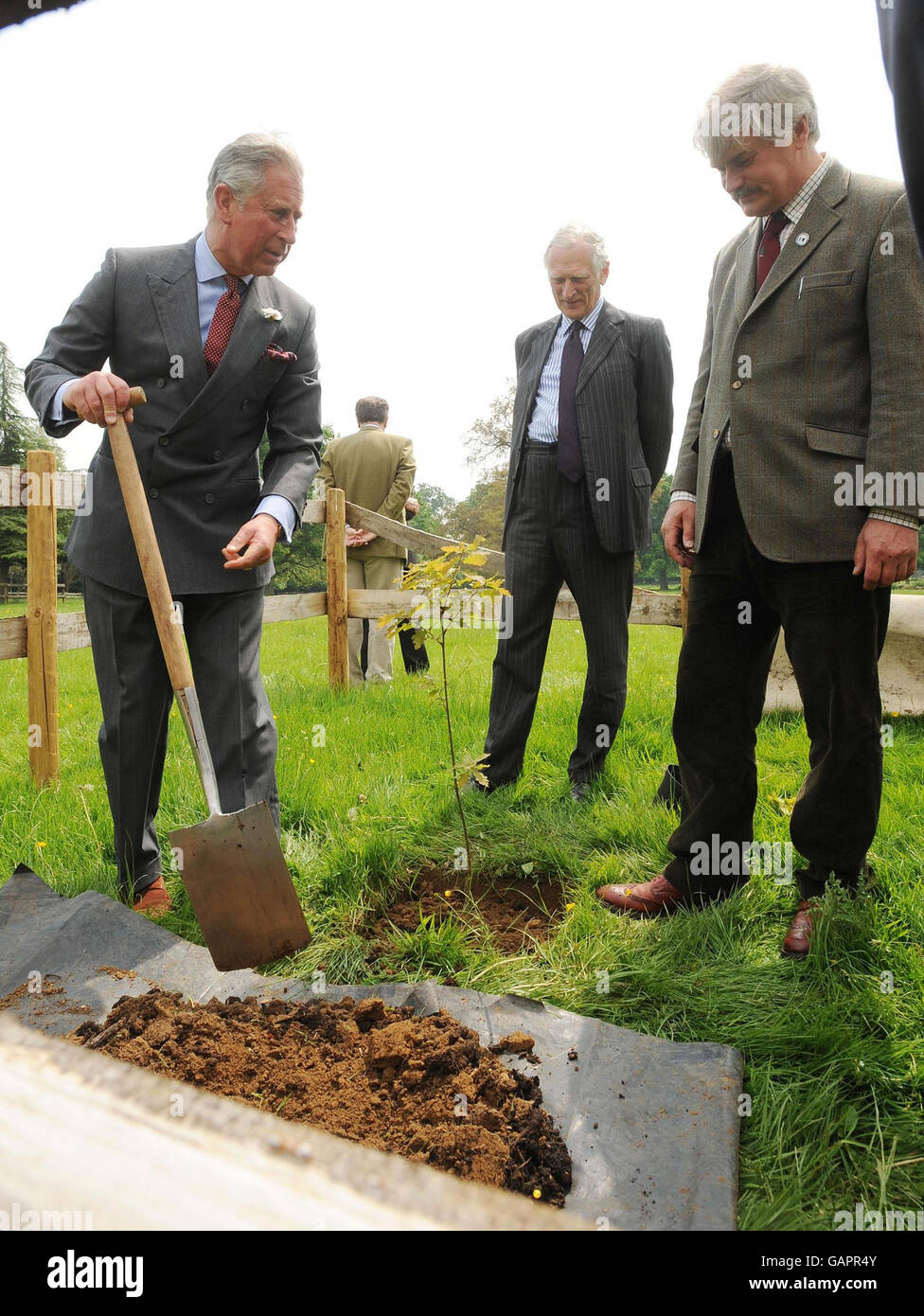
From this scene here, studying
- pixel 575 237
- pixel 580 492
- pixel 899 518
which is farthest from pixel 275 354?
pixel 899 518

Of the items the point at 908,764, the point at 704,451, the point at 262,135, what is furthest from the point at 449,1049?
the point at 908,764

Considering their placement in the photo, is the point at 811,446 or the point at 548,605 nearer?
the point at 811,446

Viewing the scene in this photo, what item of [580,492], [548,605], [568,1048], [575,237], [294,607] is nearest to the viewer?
[568,1048]

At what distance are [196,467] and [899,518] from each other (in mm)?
2056

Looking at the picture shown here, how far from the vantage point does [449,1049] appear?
202cm

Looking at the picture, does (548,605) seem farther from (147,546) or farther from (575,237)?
(147,546)

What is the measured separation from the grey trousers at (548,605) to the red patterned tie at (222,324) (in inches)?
65.3

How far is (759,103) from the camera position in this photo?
7.75 feet

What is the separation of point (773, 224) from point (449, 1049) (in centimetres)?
237

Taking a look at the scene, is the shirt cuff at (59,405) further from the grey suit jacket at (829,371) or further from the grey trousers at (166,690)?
the grey suit jacket at (829,371)

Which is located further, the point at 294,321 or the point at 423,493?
the point at 423,493

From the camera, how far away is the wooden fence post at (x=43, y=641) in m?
4.28

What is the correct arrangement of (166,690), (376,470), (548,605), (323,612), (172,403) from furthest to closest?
1. (376,470)
2. (323,612)
3. (548,605)
4. (166,690)
5. (172,403)
